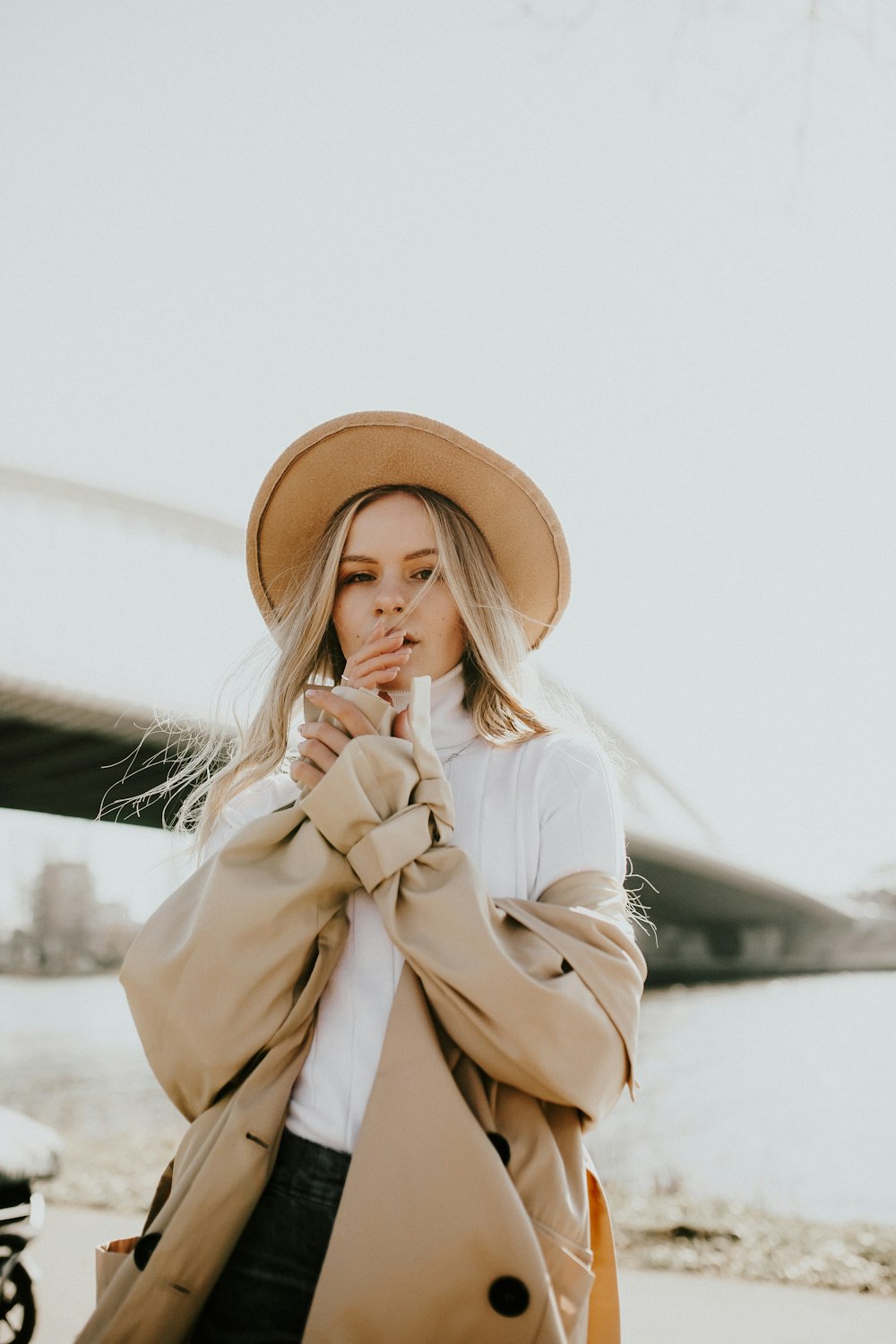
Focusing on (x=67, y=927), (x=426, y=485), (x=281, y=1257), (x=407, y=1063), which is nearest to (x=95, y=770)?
(x=426, y=485)

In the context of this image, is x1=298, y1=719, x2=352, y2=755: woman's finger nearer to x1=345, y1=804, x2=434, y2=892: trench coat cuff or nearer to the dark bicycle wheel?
x1=345, y1=804, x2=434, y2=892: trench coat cuff

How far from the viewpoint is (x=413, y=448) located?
2.16 meters

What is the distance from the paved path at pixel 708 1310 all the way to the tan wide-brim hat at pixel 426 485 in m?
2.30

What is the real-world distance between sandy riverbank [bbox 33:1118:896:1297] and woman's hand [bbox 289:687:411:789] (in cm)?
313

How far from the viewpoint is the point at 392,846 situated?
154 cm

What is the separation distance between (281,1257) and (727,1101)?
8584 mm

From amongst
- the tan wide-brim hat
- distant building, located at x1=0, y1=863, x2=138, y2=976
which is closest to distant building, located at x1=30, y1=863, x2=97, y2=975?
distant building, located at x1=0, y1=863, x2=138, y2=976

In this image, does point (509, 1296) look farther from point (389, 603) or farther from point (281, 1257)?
point (389, 603)

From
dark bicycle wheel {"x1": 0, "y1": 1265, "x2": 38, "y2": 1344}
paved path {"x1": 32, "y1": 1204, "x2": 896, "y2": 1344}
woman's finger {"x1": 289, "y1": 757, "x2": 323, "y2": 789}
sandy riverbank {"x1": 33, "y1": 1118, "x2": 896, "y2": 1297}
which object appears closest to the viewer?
woman's finger {"x1": 289, "y1": 757, "x2": 323, "y2": 789}

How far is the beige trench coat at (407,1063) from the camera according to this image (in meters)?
1.34

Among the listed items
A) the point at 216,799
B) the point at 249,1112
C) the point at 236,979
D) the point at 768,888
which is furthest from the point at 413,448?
the point at 768,888

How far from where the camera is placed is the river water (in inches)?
247

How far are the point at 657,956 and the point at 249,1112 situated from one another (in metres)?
35.3

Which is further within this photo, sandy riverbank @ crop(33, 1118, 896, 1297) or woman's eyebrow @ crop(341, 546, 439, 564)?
sandy riverbank @ crop(33, 1118, 896, 1297)
